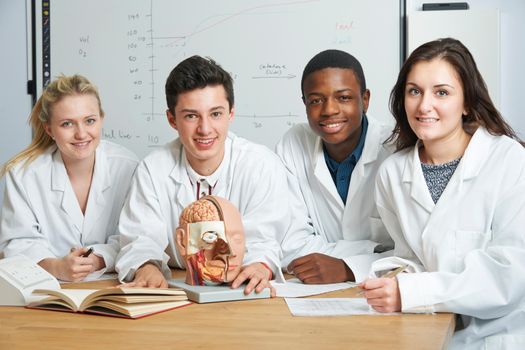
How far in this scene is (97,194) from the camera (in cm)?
280

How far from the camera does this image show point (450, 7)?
3559 millimetres

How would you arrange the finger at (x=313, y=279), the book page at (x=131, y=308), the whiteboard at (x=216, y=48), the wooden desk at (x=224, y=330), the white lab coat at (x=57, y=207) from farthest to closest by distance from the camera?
the whiteboard at (x=216, y=48), the white lab coat at (x=57, y=207), the finger at (x=313, y=279), the book page at (x=131, y=308), the wooden desk at (x=224, y=330)

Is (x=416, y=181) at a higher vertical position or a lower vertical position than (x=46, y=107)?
lower

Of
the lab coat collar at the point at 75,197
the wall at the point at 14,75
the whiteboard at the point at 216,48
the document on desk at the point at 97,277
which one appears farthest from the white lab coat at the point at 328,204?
the wall at the point at 14,75

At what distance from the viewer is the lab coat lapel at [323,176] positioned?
2.68 m

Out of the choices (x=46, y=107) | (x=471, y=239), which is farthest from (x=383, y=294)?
(x=46, y=107)

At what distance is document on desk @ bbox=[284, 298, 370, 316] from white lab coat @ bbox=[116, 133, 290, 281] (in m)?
0.38

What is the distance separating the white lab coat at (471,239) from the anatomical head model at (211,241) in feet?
1.46

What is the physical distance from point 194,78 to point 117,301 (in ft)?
2.73

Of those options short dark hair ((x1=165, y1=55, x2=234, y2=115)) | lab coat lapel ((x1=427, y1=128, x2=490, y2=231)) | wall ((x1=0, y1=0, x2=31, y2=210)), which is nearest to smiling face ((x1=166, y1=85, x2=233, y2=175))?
short dark hair ((x1=165, y1=55, x2=234, y2=115))

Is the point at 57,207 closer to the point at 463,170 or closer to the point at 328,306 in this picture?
the point at 328,306

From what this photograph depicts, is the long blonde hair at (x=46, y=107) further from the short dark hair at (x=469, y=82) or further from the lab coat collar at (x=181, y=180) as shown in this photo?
the short dark hair at (x=469, y=82)

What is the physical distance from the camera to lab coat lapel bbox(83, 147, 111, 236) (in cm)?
278

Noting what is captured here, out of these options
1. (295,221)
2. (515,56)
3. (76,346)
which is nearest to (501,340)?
(295,221)
